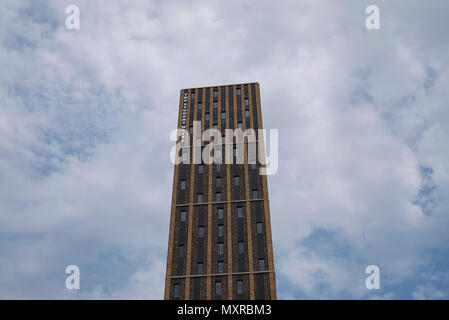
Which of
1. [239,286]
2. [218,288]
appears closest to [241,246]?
[239,286]

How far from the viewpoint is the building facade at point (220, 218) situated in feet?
183

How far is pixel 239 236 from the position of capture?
5944 centimetres

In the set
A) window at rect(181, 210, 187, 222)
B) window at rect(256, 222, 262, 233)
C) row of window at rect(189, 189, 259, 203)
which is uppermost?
row of window at rect(189, 189, 259, 203)

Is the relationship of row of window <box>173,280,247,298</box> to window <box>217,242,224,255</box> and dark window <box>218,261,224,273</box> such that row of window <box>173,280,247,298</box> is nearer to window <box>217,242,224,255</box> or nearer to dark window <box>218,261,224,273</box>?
dark window <box>218,261,224,273</box>

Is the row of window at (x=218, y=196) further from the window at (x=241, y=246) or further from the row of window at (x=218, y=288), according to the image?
the row of window at (x=218, y=288)

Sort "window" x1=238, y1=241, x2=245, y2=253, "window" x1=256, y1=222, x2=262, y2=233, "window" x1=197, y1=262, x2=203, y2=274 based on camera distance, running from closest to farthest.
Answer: "window" x1=197, y1=262, x2=203, y2=274 < "window" x1=238, y1=241, x2=245, y2=253 < "window" x1=256, y1=222, x2=262, y2=233

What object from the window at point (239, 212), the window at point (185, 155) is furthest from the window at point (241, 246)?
the window at point (185, 155)

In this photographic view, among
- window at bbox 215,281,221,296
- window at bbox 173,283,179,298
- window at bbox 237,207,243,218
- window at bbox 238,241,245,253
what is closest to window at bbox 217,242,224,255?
window at bbox 238,241,245,253

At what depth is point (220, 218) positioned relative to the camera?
61.8 m

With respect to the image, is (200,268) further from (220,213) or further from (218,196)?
(218,196)

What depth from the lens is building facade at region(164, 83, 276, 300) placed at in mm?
55750

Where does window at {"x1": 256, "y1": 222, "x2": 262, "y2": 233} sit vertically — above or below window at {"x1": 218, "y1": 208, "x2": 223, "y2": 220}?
below
